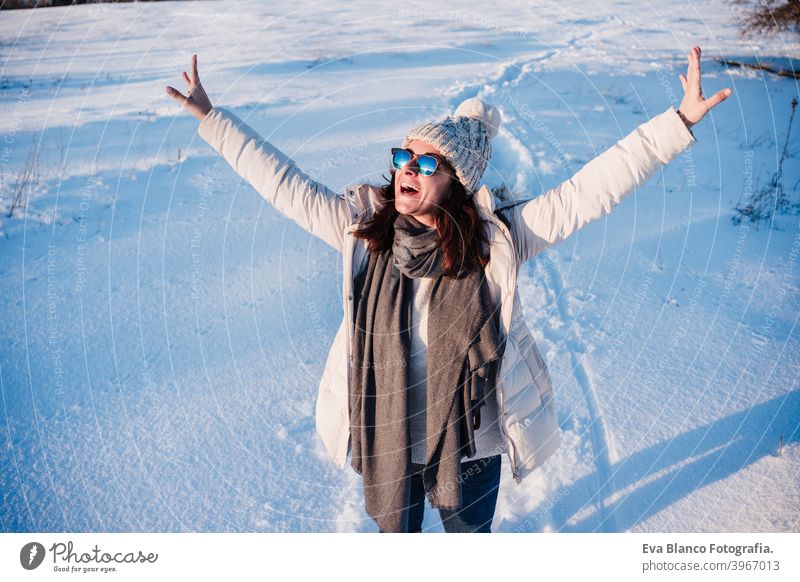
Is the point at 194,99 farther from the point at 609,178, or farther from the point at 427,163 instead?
the point at 609,178

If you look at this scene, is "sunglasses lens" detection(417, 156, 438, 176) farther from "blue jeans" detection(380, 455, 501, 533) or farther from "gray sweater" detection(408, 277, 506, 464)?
"blue jeans" detection(380, 455, 501, 533)

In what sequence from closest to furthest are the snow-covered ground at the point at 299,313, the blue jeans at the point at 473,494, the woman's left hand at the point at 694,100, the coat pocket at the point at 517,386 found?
1. the woman's left hand at the point at 694,100
2. the coat pocket at the point at 517,386
3. the blue jeans at the point at 473,494
4. the snow-covered ground at the point at 299,313

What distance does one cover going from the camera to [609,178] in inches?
73.2

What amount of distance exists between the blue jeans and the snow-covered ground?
38 centimetres

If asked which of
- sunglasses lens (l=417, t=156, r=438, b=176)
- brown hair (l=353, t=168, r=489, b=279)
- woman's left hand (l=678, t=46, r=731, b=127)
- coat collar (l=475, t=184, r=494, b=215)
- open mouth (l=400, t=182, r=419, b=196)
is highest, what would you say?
woman's left hand (l=678, t=46, r=731, b=127)

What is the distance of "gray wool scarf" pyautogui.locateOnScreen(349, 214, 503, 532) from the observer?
1893mm

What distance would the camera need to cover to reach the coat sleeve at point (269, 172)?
2008 millimetres

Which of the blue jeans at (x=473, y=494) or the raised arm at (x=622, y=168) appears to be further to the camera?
the blue jeans at (x=473, y=494)

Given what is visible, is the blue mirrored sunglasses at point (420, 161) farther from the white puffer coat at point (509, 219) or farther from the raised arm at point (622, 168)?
the raised arm at point (622, 168)

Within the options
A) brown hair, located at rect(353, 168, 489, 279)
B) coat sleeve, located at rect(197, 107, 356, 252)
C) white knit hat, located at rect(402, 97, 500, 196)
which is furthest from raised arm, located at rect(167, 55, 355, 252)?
white knit hat, located at rect(402, 97, 500, 196)

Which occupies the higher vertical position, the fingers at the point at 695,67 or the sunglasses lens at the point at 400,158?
the fingers at the point at 695,67

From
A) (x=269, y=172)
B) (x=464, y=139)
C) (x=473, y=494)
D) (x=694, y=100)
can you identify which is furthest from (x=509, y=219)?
(x=473, y=494)
